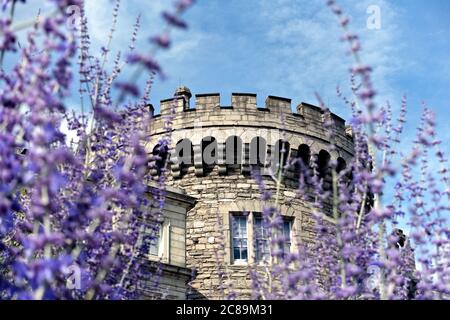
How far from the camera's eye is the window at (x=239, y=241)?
60.9 feet

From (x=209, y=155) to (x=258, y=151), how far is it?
1.41 metres

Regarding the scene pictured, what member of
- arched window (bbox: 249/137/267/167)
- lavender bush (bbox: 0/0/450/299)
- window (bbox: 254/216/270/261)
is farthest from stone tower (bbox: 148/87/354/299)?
lavender bush (bbox: 0/0/450/299)

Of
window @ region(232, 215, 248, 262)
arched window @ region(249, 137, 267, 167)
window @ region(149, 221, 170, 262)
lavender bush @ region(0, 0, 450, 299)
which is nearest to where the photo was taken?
lavender bush @ region(0, 0, 450, 299)

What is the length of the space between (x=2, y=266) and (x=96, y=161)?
11.2 ft

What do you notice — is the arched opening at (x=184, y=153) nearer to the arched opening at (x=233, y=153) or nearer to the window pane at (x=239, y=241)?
the arched opening at (x=233, y=153)

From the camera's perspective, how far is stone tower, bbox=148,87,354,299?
18672 mm

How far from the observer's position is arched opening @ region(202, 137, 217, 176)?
19656mm

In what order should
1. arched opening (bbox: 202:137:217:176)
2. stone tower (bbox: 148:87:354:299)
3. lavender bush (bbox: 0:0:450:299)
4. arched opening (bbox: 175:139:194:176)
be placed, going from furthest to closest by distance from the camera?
1. arched opening (bbox: 175:139:194:176)
2. arched opening (bbox: 202:137:217:176)
3. stone tower (bbox: 148:87:354:299)
4. lavender bush (bbox: 0:0:450:299)

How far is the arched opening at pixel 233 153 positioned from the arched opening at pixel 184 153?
3.44 feet

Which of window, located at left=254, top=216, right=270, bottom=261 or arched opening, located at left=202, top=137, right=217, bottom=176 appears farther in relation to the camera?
arched opening, located at left=202, top=137, right=217, bottom=176

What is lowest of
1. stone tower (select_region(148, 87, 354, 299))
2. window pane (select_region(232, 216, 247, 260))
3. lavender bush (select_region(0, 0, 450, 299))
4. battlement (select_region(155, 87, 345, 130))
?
lavender bush (select_region(0, 0, 450, 299))

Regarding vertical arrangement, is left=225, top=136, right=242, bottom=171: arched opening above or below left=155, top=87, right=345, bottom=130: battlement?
below

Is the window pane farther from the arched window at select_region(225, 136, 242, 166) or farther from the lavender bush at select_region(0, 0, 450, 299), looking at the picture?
the lavender bush at select_region(0, 0, 450, 299)

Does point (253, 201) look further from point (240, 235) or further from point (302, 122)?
point (302, 122)
